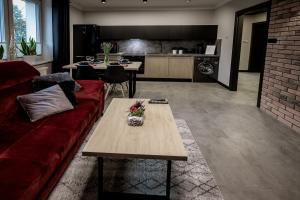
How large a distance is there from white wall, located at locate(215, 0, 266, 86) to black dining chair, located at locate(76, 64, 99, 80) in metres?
3.67

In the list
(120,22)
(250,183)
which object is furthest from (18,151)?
(120,22)

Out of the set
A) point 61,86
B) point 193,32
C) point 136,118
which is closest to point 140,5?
point 193,32

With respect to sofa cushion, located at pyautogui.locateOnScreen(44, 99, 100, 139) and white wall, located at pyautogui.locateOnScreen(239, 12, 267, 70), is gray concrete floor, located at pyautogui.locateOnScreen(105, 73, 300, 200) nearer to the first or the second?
sofa cushion, located at pyautogui.locateOnScreen(44, 99, 100, 139)

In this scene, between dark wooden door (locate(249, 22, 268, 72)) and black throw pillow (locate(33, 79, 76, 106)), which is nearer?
black throw pillow (locate(33, 79, 76, 106))

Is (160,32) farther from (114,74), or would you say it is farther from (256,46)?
(256,46)

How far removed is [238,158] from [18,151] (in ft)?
6.78

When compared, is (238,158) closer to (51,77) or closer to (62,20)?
(51,77)

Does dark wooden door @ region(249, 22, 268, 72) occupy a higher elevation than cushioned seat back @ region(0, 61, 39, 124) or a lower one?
higher

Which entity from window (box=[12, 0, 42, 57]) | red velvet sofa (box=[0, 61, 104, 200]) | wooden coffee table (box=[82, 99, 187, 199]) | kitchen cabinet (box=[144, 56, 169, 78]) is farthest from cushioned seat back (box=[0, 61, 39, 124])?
kitchen cabinet (box=[144, 56, 169, 78])

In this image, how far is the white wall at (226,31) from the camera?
6621 mm

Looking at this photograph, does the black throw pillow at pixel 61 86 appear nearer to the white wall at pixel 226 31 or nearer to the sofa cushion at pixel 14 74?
the sofa cushion at pixel 14 74

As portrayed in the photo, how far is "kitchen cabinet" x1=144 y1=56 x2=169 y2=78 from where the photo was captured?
8062 millimetres

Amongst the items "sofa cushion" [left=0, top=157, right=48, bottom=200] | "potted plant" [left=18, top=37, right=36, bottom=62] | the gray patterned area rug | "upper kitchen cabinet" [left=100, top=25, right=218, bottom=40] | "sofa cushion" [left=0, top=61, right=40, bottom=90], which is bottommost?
the gray patterned area rug

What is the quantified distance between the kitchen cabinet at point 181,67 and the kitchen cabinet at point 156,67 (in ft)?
0.50
